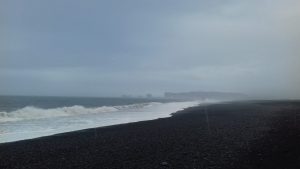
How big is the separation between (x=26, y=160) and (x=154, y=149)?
5443mm

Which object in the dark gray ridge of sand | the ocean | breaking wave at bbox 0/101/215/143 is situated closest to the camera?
the dark gray ridge of sand

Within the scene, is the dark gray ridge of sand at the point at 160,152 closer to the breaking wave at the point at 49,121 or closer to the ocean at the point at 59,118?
the breaking wave at the point at 49,121

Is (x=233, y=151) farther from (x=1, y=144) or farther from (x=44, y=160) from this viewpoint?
(x=1, y=144)

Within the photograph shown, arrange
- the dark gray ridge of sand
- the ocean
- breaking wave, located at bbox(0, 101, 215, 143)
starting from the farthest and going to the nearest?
the ocean → breaking wave, located at bbox(0, 101, 215, 143) → the dark gray ridge of sand

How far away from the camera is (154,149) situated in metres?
16.4

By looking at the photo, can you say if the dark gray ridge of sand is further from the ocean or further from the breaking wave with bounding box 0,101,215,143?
the ocean

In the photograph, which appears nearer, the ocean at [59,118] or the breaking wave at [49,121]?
the breaking wave at [49,121]

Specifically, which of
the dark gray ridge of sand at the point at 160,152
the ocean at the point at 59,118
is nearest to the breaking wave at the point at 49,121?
the ocean at the point at 59,118

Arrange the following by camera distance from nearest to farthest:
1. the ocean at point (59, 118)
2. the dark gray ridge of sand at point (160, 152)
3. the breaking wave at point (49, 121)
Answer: the dark gray ridge of sand at point (160, 152)
the breaking wave at point (49, 121)
the ocean at point (59, 118)

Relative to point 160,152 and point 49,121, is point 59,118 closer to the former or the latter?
point 49,121

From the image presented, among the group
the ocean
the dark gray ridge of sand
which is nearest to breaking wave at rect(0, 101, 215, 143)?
the ocean

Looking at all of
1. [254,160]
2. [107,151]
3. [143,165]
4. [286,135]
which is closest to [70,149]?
[107,151]

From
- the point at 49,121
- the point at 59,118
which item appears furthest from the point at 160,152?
the point at 59,118

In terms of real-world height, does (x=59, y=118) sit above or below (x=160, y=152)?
above
